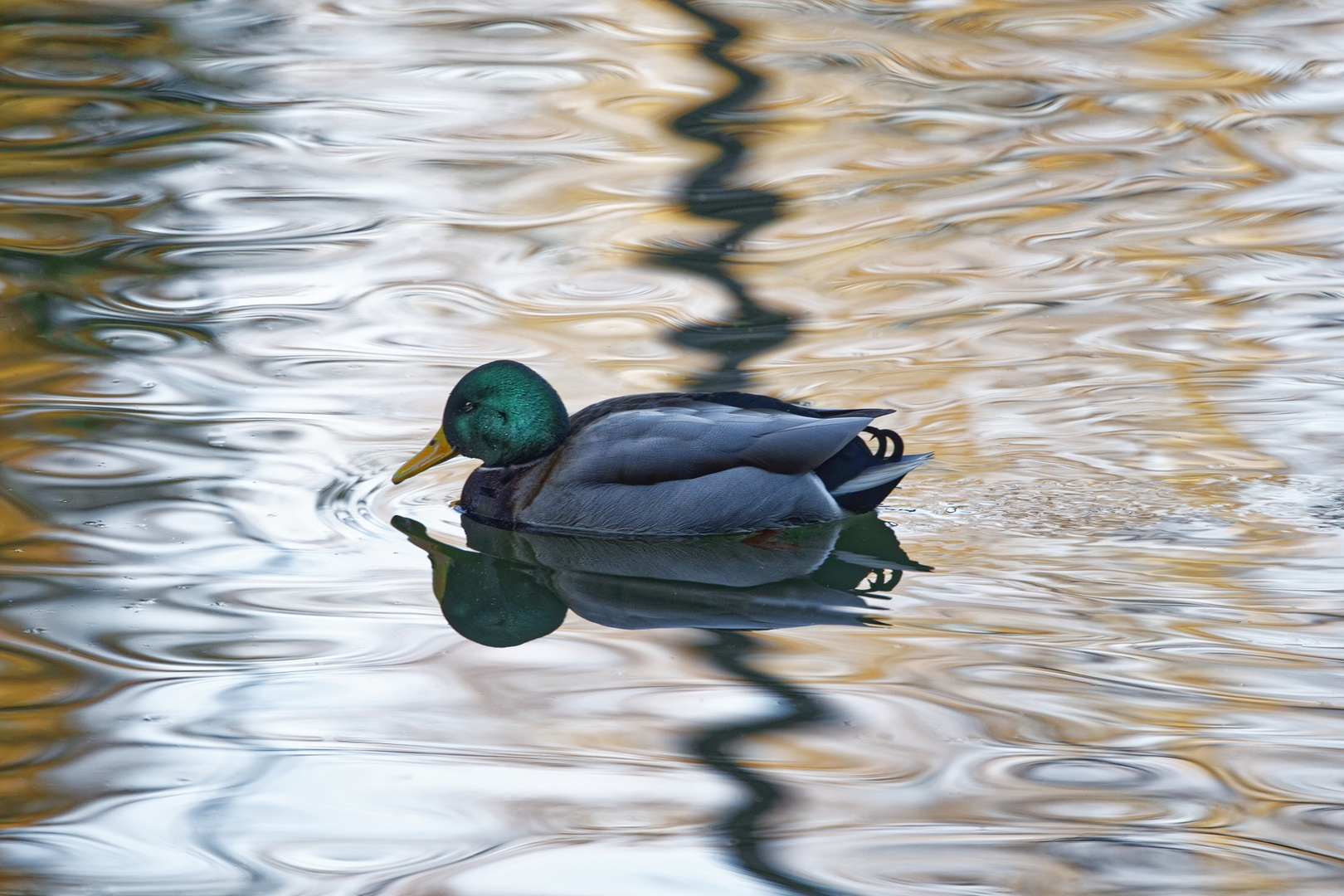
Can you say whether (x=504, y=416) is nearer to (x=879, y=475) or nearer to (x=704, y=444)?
(x=704, y=444)

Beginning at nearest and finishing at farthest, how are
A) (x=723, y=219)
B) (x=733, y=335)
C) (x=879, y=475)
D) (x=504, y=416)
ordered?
(x=879, y=475)
(x=504, y=416)
(x=733, y=335)
(x=723, y=219)

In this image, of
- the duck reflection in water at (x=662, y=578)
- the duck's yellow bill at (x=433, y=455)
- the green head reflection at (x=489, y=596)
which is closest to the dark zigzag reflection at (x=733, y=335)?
the duck reflection in water at (x=662, y=578)

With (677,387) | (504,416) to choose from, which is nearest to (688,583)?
(504,416)

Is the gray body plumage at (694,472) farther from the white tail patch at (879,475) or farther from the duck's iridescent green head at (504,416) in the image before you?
the duck's iridescent green head at (504,416)

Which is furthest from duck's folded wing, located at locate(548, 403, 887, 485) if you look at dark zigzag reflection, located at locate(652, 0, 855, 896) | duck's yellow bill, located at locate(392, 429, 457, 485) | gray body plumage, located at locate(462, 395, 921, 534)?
dark zigzag reflection, located at locate(652, 0, 855, 896)

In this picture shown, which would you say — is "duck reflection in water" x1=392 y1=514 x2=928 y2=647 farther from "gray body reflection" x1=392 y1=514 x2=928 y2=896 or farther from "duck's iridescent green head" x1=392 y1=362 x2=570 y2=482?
"duck's iridescent green head" x1=392 y1=362 x2=570 y2=482

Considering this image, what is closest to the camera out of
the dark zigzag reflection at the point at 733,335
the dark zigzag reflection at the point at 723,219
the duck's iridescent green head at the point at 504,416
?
the dark zigzag reflection at the point at 733,335

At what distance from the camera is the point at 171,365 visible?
7.00 meters

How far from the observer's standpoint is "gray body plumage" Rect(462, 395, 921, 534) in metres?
5.46

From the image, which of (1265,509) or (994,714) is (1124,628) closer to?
(994,714)

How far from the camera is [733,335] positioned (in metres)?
7.45

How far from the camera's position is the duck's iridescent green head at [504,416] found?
5.71 m

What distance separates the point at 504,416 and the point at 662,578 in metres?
0.91

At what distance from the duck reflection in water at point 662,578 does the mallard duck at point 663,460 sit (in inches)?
2.8
